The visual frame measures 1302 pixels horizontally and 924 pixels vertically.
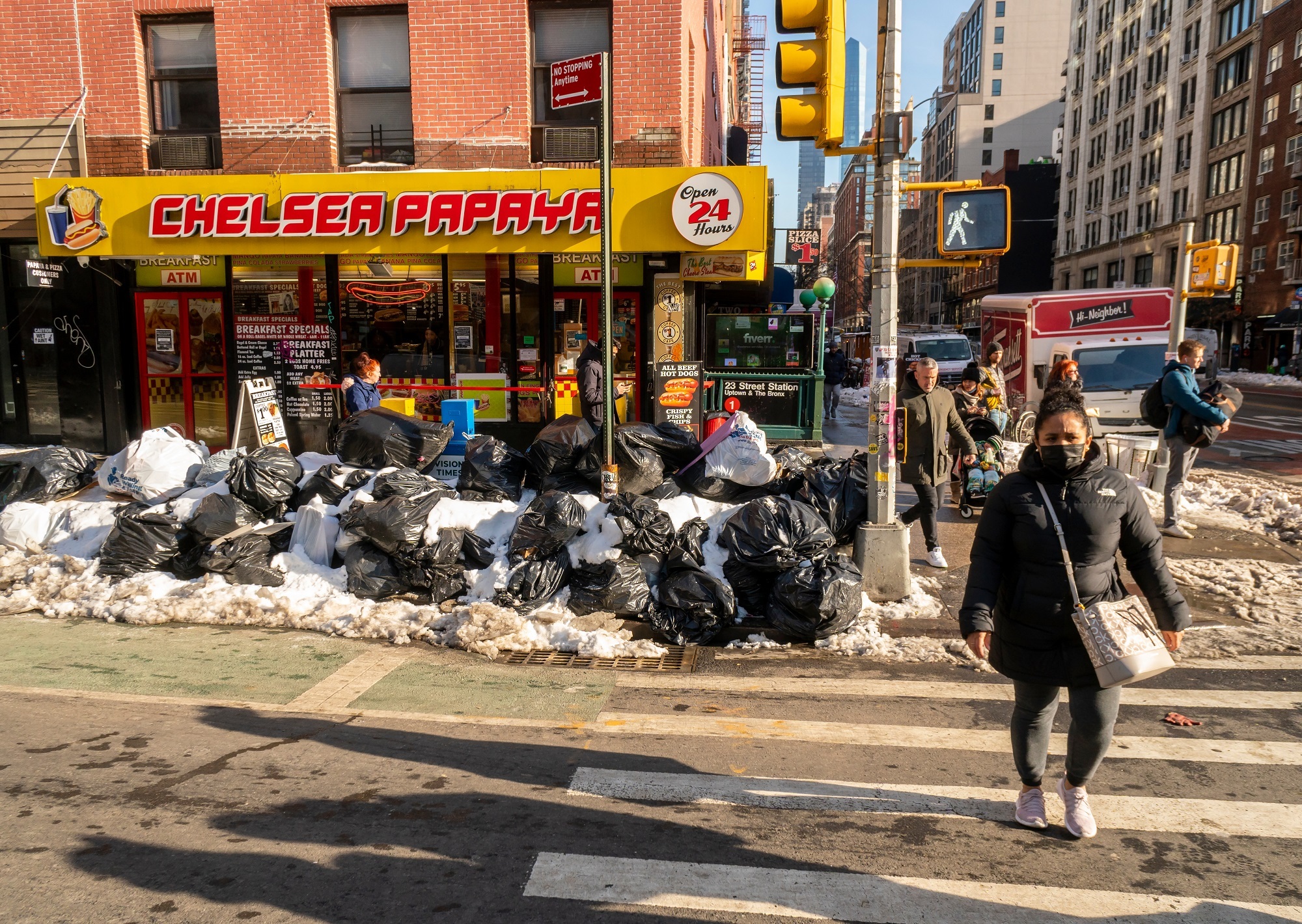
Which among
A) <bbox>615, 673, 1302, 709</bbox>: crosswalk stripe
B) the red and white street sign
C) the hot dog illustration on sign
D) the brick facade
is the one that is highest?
the brick facade

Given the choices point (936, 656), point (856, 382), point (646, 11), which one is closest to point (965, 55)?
point (856, 382)

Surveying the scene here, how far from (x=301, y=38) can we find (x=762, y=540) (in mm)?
9869

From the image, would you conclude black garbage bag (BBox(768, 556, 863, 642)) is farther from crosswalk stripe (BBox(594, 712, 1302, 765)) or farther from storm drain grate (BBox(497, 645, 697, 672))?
crosswalk stripe (BBox(594, 712, 1302, 765))

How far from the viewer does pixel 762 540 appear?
650cm

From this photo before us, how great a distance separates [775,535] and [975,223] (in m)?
2.70

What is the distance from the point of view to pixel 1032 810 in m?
3.60

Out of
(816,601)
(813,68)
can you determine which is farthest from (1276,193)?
(816,601)

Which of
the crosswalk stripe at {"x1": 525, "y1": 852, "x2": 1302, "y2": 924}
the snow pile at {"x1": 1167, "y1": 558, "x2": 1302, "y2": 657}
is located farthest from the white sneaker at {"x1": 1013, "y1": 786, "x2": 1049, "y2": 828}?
the snow pile at {"x1": 1167, "y1": 558, "x2": 1302, "y2": 657}

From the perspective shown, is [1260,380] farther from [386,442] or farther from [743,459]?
[386,442]

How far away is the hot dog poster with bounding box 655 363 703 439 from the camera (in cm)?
1177

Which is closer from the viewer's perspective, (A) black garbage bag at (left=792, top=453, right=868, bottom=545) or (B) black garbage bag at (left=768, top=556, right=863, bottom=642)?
(B) black garbage bag at (left=768, top=556, right=863, bottom=642)

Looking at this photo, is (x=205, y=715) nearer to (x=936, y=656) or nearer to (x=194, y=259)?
(x=936, y=656)

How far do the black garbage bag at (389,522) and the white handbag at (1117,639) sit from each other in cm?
494

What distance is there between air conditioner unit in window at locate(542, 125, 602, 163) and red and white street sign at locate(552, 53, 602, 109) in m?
4.04
